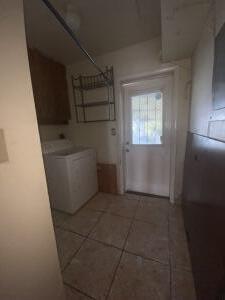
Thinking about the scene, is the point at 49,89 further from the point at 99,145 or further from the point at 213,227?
the point at 213,227

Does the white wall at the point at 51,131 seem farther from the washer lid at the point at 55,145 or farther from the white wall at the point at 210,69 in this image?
the white wall at the point at 210,69

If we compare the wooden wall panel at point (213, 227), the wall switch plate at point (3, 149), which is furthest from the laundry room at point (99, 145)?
the wooden wall panel at point (213, 227)

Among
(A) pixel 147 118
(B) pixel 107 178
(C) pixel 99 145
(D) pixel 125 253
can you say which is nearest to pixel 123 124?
(A) pixel 147 118

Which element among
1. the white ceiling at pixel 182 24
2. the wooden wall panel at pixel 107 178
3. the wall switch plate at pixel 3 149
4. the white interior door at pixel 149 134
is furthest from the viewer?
the wooden wall panel at pixel 107 178

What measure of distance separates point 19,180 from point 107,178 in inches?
82.7

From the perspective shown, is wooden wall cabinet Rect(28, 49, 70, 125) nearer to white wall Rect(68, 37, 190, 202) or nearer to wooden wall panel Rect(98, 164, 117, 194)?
white wall Rect(68, 37, 190, 202)

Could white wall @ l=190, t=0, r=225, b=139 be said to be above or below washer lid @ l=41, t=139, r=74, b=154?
above

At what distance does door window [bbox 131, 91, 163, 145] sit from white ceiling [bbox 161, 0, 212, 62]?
636 mm

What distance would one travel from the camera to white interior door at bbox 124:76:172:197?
7.11 ft

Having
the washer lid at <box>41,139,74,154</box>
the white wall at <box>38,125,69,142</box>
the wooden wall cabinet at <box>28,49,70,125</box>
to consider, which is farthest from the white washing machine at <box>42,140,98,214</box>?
the wooden wall cabinet at <box>28,49,70,125</box>

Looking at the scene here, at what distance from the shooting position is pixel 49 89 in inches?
88.2

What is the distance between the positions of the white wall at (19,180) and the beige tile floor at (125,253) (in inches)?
25.4

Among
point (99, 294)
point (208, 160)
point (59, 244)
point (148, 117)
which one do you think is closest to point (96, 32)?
point (148, 117)

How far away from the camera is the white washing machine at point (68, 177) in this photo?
6.47ft
